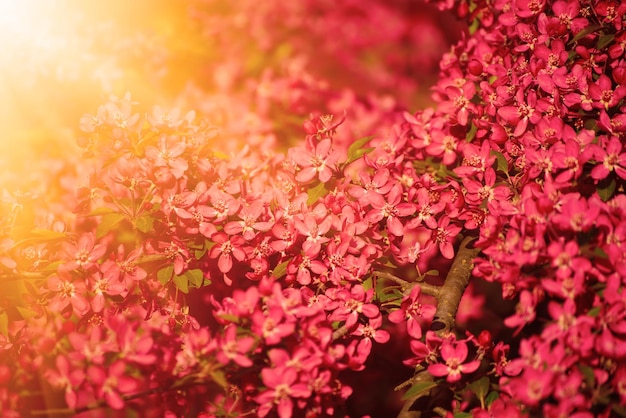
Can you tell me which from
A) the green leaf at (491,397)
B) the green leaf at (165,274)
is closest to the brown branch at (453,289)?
the green leaf at (491,397)

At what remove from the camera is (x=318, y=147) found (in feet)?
5.90

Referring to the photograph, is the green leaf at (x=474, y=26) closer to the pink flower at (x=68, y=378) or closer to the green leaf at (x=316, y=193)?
the green leaf at (x=316, y=193)

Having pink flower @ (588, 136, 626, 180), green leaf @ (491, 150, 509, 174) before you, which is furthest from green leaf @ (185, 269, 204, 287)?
pink flower @ (588, 136, 626, 180)

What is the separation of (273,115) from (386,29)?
337 cm

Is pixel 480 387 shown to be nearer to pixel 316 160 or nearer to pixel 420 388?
pixel 420 388

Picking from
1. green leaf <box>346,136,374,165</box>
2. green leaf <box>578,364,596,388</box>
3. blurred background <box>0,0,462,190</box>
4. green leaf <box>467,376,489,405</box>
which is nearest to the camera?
green leaf <box>578,364,596,388</box>

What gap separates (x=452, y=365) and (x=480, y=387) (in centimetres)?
11

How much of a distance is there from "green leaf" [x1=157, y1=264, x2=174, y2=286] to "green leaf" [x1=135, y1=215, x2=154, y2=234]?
0.50 feet

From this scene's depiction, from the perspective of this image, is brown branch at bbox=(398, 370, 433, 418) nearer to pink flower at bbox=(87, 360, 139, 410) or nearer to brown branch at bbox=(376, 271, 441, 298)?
brown branch at bbox=(376, 271, 441, 298)

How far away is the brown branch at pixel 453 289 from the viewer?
68.0 inches

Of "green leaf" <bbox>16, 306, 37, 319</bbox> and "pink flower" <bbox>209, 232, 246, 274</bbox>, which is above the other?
A: "pink flower" <bbox>209, 232, 246, 274</bbox>

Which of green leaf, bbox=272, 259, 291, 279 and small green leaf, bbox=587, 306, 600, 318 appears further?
green leaf, bbox=272, 259, 291, 279

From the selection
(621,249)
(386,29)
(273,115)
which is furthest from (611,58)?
(386,29)

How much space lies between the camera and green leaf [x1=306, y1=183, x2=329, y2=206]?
180cm
